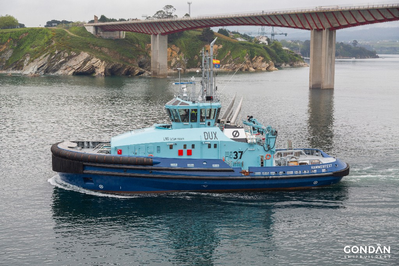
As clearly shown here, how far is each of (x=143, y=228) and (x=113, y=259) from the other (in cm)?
330

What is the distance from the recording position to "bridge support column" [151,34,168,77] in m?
128

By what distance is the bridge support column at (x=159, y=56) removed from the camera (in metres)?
128

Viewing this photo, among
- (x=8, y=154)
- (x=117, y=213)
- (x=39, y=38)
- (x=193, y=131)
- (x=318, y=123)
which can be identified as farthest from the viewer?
(x=39, y=38)

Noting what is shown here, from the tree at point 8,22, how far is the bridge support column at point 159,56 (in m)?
60.4

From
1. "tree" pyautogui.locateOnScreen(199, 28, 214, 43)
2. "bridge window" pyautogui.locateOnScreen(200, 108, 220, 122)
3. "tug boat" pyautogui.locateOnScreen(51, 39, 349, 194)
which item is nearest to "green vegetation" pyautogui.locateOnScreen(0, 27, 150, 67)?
"tree" pyautogui.locateOnScreen(199, 28, 214, 43)

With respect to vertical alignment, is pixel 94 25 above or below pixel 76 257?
A: above

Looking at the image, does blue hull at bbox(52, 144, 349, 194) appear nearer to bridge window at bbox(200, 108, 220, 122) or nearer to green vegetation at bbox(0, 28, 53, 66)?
bridge window at bbox(200, 108, 220, 122)

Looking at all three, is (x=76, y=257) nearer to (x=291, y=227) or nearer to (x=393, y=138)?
(x=291, y=227)

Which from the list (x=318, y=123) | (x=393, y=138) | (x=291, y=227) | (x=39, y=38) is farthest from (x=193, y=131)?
(x=39, y=38)

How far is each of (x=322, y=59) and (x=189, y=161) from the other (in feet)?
229

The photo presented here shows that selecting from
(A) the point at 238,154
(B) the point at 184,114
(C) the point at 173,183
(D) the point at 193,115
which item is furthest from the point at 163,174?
(A) the point at 238,154

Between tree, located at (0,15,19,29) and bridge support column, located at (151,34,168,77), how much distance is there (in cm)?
6041

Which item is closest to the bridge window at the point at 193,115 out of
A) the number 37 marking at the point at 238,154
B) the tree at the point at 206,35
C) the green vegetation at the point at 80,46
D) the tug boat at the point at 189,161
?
the tug boat at the point at 189,161

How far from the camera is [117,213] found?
25500mm
